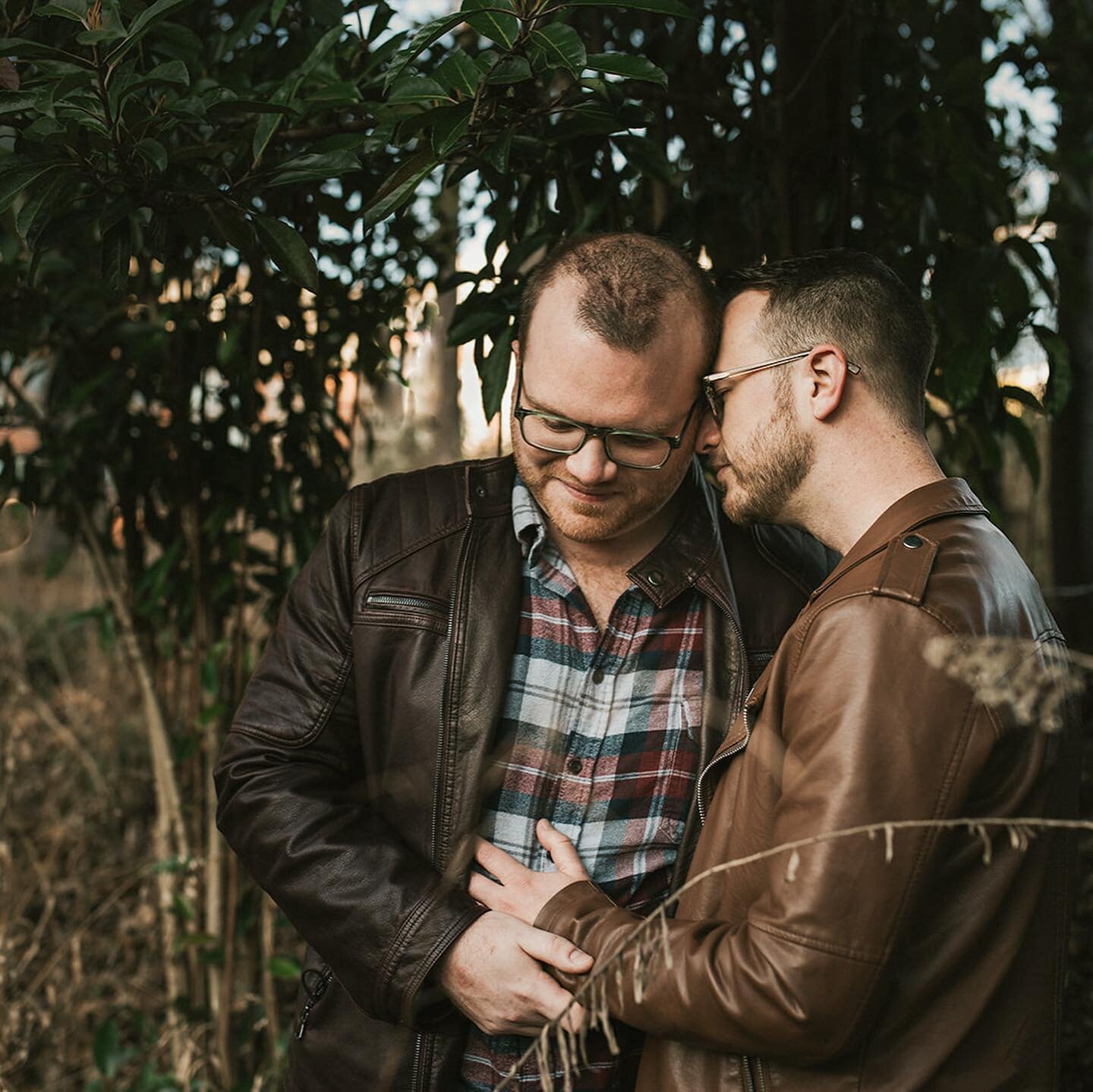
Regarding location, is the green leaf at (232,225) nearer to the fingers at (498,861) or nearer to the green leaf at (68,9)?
the green leaf at (68,9)

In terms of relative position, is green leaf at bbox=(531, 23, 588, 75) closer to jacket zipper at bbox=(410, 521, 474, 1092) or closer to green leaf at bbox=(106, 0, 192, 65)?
green leaf at bbox=(106, 0, 192, 65)

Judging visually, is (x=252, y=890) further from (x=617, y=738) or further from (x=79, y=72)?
(x=79, y=72)

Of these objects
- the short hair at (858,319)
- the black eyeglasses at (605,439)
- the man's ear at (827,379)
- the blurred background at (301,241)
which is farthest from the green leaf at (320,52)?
the man's ear at (827,379)

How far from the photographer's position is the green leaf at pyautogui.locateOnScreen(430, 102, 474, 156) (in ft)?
4.60

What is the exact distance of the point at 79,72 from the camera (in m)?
1.35

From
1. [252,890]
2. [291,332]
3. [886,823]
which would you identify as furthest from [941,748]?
[252,890]

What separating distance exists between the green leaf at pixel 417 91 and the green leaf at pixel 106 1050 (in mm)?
2285

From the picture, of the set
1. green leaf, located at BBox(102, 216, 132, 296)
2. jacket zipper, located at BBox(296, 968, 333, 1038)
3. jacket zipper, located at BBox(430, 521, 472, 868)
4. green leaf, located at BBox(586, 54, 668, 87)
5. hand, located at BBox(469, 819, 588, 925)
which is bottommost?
jacket zipper, located at BBox(296, 968, 333, 1038)

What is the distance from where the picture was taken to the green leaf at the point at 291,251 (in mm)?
1585

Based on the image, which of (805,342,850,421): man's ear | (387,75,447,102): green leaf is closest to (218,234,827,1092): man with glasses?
(805,342,850,421): man's ear

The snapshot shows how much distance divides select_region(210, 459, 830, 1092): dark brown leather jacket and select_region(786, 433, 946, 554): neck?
0.98 ft

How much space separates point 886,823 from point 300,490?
1754mm

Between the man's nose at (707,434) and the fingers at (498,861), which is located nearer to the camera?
the fingers at (498,861)

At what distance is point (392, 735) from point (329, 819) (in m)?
0.16
